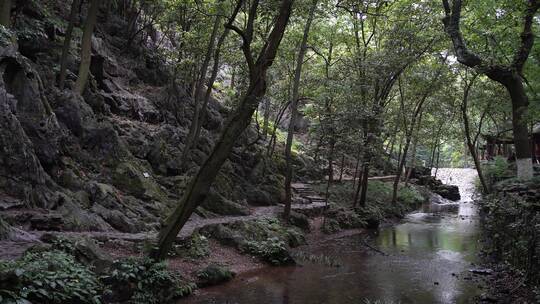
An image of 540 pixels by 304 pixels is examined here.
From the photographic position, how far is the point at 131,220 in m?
11.9

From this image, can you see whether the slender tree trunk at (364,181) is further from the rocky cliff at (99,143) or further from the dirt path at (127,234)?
the rocky cliff at (99,143)

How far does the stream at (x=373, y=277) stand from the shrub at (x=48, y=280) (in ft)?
8.14

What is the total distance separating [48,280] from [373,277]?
815 centimetres

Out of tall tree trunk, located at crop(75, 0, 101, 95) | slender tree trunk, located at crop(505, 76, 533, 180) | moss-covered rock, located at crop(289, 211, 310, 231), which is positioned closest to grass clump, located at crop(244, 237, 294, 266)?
moss-covered rock, located at crop(289, 211, 310, 231)

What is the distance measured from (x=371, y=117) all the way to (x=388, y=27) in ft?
19.1

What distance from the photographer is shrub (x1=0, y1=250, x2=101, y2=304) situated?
5.53 metres

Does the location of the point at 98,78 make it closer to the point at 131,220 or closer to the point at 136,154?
the point at 136,154

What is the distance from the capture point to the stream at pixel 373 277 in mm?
9242

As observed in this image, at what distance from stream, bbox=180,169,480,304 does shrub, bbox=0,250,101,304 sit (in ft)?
8.14

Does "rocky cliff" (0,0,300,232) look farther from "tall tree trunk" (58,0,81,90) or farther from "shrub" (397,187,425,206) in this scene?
"shrub" (397,187,425,206)

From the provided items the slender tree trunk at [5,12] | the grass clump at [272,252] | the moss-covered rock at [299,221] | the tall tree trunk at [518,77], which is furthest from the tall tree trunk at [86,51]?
the tall tree trunk at [518,77]

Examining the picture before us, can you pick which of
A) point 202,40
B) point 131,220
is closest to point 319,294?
point 131,220

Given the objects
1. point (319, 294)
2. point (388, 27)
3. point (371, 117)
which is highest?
point (388, 27)

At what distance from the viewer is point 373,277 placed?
36.9 ft
